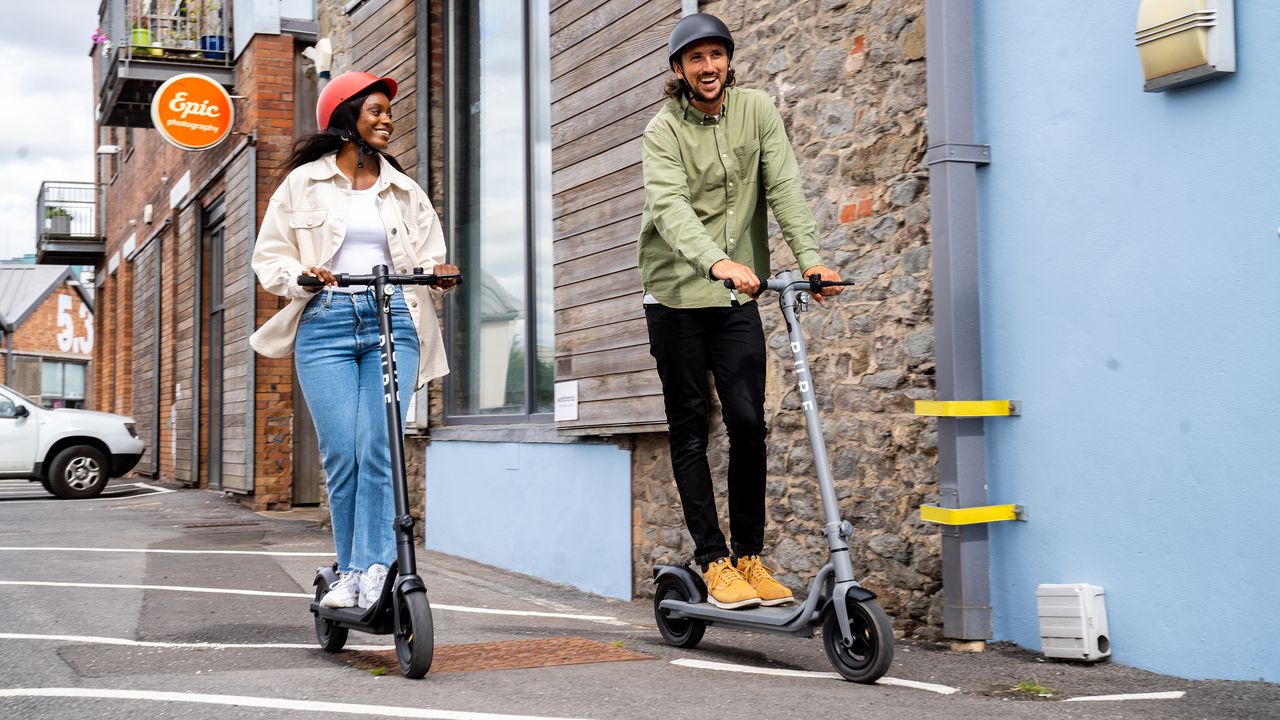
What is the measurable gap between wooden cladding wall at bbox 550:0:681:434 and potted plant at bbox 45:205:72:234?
2358 centimetres

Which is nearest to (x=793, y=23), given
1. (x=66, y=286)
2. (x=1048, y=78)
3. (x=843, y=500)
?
(x=1048, y=78)

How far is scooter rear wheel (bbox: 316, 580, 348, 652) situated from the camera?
4.70 m

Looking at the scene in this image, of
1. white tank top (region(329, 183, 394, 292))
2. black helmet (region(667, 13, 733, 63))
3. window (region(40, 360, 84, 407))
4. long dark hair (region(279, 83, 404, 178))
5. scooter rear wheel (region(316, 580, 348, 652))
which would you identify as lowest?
scooter rear wheel (region(316, 580, 348, 652))

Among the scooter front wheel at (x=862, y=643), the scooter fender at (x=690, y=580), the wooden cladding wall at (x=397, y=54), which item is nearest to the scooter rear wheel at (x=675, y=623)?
the scooter fender at (x=690, y=580)

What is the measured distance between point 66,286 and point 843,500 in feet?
183

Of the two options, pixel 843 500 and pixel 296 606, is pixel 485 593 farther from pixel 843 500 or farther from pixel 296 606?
pixel 843 500

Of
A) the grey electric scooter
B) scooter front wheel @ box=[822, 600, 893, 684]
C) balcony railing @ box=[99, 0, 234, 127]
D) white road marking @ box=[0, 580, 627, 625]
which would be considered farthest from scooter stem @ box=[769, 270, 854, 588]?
balcony railing @ box=[99, 0, 234, 127]

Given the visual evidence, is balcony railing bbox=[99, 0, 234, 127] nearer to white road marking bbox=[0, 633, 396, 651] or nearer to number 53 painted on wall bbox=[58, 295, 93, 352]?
white road marking bbox=[0, 633, 396, 651]

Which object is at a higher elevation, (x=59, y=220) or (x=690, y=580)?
(x=59, y=220)

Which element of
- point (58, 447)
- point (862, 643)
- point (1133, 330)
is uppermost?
point (1133, 330)

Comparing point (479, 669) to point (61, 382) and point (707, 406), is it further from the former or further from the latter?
point (61, 382)

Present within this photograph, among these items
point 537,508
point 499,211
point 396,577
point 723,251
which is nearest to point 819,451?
point 723,251

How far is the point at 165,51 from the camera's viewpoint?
15297 mm

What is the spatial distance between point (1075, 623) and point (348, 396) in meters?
2.53
